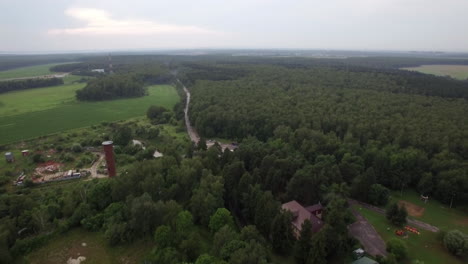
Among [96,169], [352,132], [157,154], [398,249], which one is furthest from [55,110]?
[398,249]

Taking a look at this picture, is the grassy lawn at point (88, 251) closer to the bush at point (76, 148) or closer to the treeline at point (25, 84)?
the bush at point (76, 148)

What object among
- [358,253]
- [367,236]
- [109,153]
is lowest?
[367,236]

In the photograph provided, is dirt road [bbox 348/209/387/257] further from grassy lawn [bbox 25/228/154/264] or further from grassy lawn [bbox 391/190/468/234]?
grassy lawn [bbox 25/228/154/264]

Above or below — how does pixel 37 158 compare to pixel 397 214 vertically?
above

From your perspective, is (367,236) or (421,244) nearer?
(421,244)

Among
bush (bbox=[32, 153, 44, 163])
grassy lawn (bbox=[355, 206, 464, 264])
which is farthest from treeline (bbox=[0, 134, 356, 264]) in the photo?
bush (bbox=[32, 153, 44, 163])

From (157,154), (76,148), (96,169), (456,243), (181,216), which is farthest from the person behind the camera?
(76,148)

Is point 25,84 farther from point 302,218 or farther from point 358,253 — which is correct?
point 358,253
